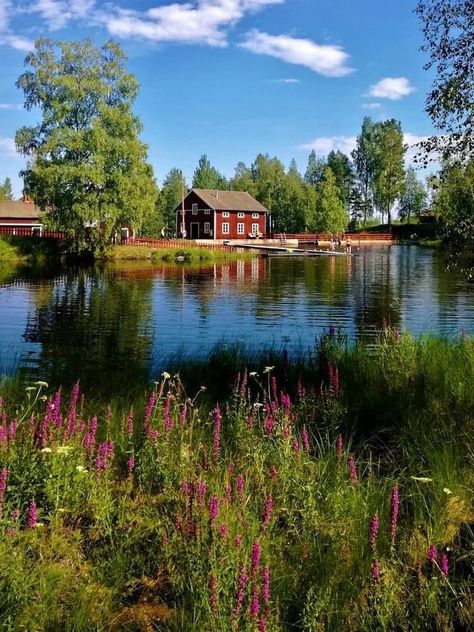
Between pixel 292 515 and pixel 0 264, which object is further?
pixel 0 264

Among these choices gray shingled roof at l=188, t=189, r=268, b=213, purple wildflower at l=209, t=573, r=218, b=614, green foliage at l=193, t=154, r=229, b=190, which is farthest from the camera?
green foliage at l=193, t=154, r=229, b=190

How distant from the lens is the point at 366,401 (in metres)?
7.90

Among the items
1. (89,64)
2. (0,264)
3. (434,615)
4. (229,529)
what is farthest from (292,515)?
(89,64)

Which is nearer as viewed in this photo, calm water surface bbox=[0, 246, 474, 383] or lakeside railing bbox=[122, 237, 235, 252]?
calm water surface bbox=[0, 246, 474, 383]

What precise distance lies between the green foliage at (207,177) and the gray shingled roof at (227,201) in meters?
43.1

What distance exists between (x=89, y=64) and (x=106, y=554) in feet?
186

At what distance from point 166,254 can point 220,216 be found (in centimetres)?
2789

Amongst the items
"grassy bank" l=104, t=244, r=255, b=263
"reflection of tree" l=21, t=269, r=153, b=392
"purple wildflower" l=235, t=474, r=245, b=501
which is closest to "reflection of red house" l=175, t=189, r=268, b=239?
"grassy bank" l=104, t=244, r=255, b=263

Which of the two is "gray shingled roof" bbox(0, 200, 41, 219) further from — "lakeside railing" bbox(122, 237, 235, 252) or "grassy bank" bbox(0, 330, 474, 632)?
"grassy bank" bbox(0, 330, 474, 632)

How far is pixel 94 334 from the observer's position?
61.5ft

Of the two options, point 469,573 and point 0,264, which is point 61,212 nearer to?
point 0,264

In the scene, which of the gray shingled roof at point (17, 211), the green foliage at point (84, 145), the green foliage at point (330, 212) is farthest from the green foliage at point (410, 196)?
the green foliage at point (84, 145)

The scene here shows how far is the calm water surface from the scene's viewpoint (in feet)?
50.6

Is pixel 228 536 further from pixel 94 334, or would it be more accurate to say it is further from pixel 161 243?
pixel 161 243
